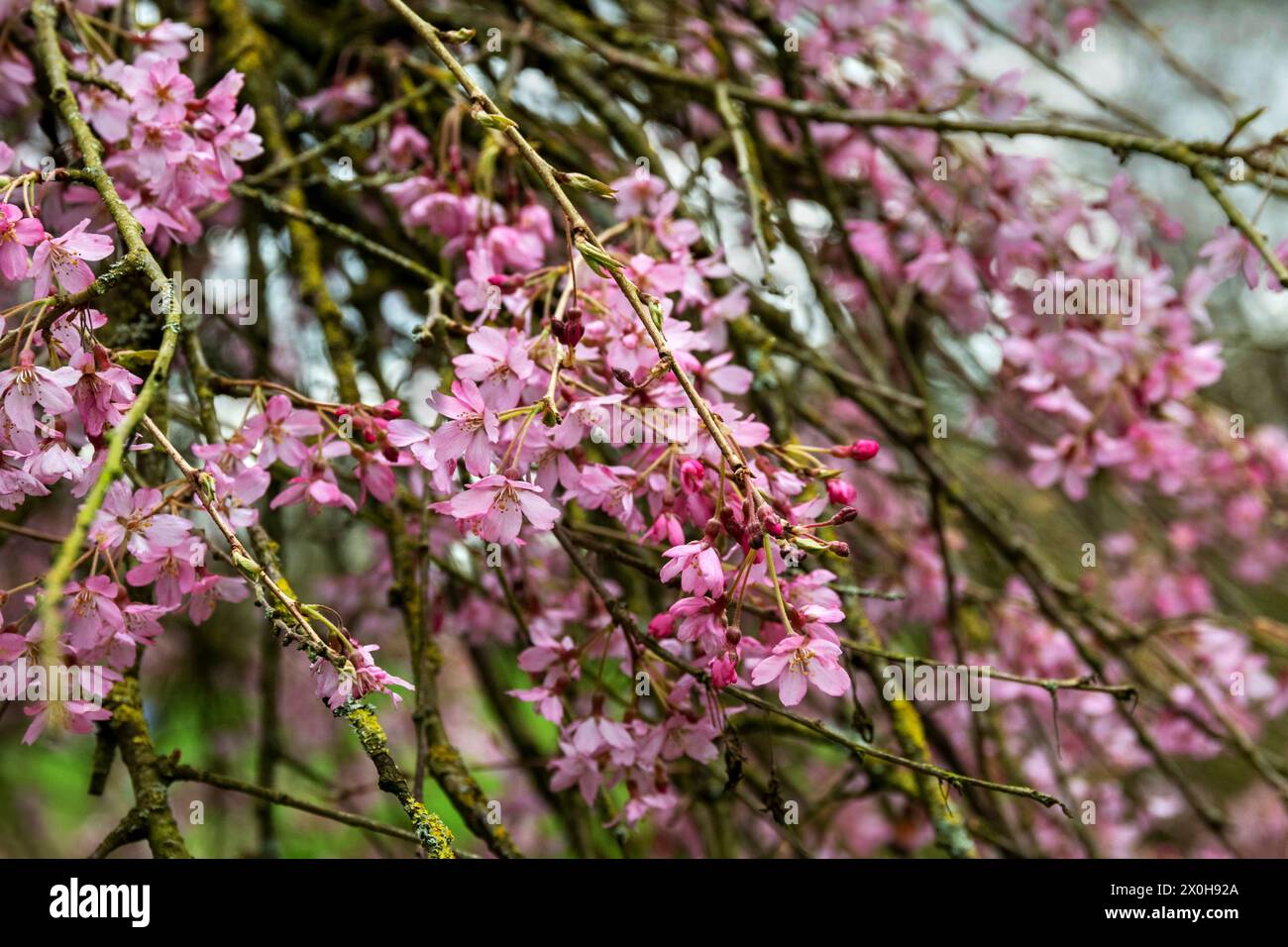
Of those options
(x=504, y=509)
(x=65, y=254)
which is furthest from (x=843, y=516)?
(x=65, y=254)

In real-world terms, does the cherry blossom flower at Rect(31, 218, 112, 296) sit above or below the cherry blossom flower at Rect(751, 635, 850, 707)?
above

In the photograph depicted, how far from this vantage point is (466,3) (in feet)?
6.72

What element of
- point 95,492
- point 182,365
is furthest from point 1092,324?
point 95,492

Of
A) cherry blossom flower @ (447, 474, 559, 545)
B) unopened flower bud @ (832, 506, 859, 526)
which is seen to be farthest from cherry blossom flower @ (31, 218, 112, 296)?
unopened flower bud @ (832, 506, 859, 526)

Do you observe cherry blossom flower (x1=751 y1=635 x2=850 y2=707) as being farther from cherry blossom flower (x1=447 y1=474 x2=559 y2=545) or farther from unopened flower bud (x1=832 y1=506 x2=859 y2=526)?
cherry blossom flower (x1=447 y1=474 x2=559 y2=545)

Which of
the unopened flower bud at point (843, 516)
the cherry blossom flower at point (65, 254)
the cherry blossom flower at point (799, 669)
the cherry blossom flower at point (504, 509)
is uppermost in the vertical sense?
the cherry blossom flower at point (65, 254)

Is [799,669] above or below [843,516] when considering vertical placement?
below

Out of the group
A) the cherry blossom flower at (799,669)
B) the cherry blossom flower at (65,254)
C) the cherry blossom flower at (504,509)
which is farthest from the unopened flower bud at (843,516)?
the cherry blossom flower at (65,254)

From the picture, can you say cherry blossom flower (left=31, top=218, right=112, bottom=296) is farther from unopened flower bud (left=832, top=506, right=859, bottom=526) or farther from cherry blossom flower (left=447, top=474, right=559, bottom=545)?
unopened flower bud (left=832, top=506, right=859, bottom=526)

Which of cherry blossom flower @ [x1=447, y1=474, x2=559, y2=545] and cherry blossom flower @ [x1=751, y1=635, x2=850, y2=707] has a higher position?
cherry blossom flower @ [x1=447, y1=474, x2=559, y2=545]

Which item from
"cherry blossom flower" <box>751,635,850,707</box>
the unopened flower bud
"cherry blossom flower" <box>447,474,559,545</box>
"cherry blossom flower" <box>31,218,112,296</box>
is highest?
"cherry blossom flower" <box>31,218,112,296</box>

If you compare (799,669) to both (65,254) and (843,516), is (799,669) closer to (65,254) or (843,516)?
(843,516)

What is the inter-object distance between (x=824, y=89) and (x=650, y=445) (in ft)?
4.28

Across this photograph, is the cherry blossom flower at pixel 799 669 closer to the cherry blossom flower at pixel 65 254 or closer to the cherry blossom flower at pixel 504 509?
the cherry blossom flower at pixel 504 509
